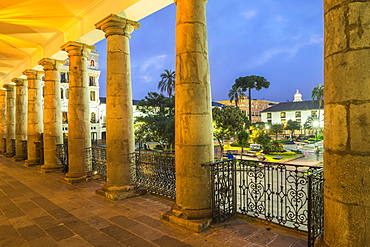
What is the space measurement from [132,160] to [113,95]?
187 cm

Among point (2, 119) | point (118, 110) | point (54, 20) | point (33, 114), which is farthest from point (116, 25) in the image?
point (2, 119)

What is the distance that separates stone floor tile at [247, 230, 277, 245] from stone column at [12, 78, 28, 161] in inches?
585

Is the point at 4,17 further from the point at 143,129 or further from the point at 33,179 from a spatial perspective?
the point at 143,129

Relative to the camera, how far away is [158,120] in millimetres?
26547

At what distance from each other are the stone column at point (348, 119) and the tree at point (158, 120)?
22.0m

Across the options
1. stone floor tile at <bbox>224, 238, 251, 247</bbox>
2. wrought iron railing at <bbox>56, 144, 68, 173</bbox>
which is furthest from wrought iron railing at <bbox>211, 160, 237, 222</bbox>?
wrought iron railing at <bbox>56, 144, 68, 173</bbox>

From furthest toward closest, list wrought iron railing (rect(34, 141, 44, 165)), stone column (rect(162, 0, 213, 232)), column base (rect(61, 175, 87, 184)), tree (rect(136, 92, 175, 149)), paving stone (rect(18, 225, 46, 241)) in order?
1. tree (rect(136, 92, 175, 149))
2. wrought iron railing (rect(34, 141, 44, 165))
3. column base (rect(61, 175, 87, 184))
4. stone column (rect(162, 0, 213, 232))
5. paving stone (rect(18, 225, 46, 241))

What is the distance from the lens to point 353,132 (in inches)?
90.0

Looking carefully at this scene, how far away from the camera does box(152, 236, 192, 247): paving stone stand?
398 cm

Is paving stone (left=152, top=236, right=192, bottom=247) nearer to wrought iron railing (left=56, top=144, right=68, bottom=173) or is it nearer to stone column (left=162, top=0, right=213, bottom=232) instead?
stone column (left=162, top=0, right=213, bottom=232)

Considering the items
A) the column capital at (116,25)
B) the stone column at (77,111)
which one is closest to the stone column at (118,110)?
the column capital at (116,25)

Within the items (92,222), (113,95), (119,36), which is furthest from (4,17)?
(92,222)

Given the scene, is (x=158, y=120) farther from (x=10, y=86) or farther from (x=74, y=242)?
(x=74, y=242)

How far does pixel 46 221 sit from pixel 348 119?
18.4 ft
